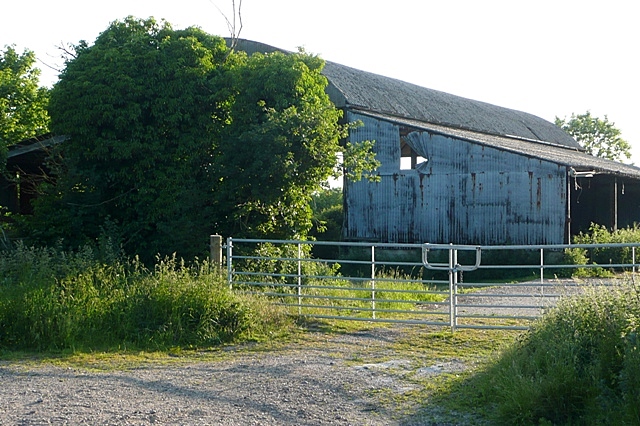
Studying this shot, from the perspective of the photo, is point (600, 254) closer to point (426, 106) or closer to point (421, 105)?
point (421, 105)

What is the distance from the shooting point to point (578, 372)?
6215 mm

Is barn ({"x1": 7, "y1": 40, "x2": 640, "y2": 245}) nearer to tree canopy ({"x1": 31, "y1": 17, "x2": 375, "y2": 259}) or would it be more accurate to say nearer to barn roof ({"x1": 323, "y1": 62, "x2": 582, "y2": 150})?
barn roof ({"x1": 323, "y1": 62, "x2": 582, "y2": 150})

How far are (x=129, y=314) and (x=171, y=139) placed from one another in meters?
7.17

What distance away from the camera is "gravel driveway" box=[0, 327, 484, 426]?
21.2ft

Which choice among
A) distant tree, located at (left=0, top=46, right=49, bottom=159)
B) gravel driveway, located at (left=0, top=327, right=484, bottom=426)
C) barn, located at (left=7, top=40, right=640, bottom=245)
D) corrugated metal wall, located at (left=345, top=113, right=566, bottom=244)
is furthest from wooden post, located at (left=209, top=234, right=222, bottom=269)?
distant tree, located at (left=0, top=46, right=49, bottom=159)

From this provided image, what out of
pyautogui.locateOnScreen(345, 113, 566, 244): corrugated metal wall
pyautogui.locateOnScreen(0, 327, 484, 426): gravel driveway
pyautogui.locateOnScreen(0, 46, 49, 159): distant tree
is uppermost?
pyautogui.locateOnScreen(0, 46, 49, 159): distant tree

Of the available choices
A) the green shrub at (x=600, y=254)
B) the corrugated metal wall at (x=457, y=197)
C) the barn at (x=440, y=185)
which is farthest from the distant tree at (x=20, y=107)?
the green shrub at (x=600, y=254)

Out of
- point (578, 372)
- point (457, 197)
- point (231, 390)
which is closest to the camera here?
point (578, 372)

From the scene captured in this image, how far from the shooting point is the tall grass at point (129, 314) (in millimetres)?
9852

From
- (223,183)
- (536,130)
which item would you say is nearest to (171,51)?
(223,183)

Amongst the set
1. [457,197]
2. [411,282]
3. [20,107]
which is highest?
[20,107]

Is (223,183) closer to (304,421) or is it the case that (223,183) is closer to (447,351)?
(447,351)

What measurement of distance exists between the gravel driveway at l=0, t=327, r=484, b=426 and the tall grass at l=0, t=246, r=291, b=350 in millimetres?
836

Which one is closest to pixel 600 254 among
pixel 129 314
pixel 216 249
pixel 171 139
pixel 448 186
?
pixel 448 186
